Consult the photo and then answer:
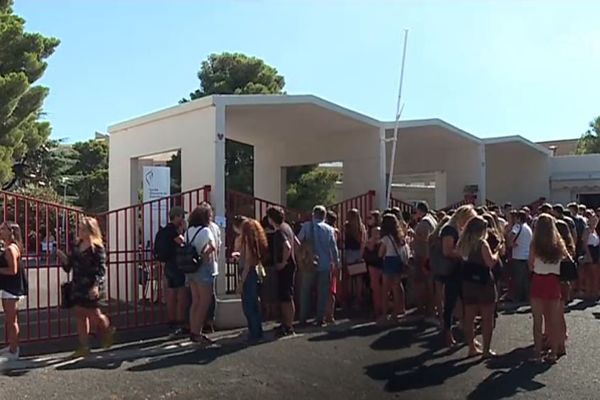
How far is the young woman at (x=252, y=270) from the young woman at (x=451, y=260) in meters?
2.24

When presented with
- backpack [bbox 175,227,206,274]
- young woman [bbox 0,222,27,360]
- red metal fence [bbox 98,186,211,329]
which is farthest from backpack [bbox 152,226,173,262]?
young woman [bbox 0,222,27,360]

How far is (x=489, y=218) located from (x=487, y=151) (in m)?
10.5

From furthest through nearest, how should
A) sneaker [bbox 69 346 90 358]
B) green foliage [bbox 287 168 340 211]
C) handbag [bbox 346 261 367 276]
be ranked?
green foliage [bbox 287 168 340 211], handbag [bbox 346 261 367 276], sneaker [bbox 69 346 90 358]

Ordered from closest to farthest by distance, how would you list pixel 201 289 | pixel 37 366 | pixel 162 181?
pixel 37 366 < pixel 201 289 < pixel 162 181

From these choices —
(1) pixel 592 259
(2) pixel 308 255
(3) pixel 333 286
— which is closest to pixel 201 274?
(2) pixel 308 255

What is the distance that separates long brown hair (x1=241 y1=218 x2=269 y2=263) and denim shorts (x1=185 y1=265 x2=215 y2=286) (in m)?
0.52

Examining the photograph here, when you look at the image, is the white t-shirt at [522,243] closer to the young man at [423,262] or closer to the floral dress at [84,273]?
the young man at [423,262]

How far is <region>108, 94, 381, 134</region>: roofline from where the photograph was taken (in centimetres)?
1115

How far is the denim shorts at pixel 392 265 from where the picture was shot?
1071 centimetres

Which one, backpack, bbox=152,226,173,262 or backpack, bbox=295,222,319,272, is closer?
backpack, bbox=152,226,173,262

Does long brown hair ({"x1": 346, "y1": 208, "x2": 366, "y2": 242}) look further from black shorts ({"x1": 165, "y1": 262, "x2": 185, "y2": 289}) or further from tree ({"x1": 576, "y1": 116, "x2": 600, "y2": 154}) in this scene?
tree ({"x1": 576, "y1": 116, "x2": 600, "y2": 154})

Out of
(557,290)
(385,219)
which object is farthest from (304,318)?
(557,290)

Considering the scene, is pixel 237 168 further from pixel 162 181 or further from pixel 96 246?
pixel 96 246

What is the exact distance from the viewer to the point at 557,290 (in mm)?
8492
